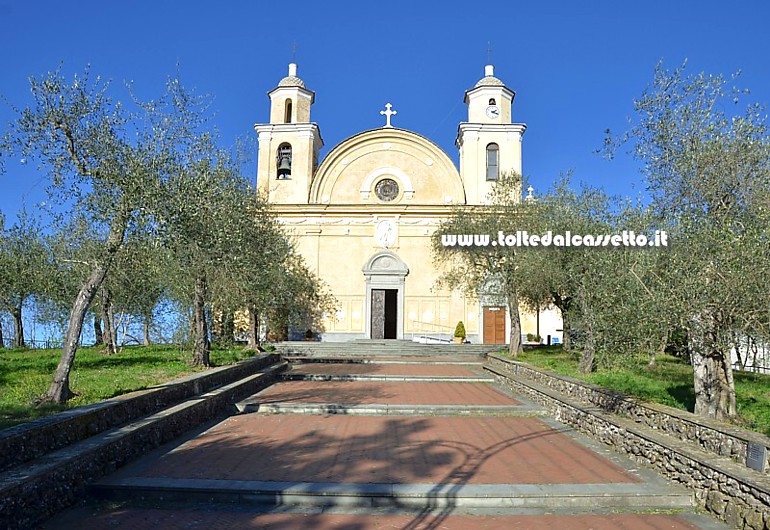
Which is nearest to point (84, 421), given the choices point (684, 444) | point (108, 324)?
point (684, 444)

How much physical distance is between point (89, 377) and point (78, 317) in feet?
9.35

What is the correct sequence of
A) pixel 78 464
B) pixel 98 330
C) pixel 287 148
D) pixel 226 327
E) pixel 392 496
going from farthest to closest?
pixel 287 148
pixel 98 330
pixel 226 327
pixel 392 496
pixel 78 464

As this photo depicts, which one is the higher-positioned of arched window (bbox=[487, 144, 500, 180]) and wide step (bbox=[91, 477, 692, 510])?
arched window (bbox=[487, 144, 500, 180])

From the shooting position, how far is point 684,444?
6793 mm

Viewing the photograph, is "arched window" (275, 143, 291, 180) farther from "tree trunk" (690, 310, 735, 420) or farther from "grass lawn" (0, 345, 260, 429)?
"tree trunk" (690, 310, 735, 420)

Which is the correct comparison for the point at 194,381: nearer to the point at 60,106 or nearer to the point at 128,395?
the point at 128,395

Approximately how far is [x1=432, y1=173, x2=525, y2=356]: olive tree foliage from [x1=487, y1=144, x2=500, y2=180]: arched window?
777 cm

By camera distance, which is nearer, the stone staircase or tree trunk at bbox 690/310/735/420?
tree trunk at bbox 690/310/735/420

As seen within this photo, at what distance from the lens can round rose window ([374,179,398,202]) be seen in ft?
100

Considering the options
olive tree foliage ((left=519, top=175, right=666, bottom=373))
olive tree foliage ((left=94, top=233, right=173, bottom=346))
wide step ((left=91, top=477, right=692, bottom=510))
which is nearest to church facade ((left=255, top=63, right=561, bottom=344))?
olive tree foliage ((left=519, top=175, right=666, bottom=373))

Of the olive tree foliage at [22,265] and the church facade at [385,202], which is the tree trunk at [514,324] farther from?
the olive tree foliage at [22,265]

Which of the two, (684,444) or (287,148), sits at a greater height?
(287,148)

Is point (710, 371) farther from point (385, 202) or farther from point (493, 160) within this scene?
point (493, 160)

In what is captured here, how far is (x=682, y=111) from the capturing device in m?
9.31
